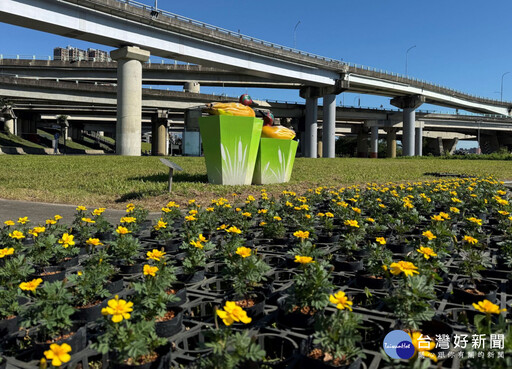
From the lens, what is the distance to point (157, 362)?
2.14 metres

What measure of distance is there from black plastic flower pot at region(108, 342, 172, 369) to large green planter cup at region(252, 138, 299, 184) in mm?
10483

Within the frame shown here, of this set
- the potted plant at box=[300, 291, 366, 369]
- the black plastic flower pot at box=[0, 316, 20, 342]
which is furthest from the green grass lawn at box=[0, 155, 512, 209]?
the potted plant at box=[300, 291, 366, 369]

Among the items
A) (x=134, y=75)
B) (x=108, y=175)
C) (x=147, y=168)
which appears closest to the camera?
(x=108, y=175)

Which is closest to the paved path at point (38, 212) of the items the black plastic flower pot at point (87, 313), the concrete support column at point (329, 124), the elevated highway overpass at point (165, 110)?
the black plastic flower pot at point (87, 313)

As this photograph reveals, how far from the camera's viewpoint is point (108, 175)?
14.0 metres

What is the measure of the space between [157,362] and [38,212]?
7.20m

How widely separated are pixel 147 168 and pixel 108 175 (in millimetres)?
2800

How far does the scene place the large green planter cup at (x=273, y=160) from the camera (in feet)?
41.4

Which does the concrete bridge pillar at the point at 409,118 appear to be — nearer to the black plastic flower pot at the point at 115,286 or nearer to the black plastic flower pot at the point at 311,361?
the black plastic flower pot at the point at 115,286

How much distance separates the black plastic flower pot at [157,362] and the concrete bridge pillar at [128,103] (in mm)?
29530

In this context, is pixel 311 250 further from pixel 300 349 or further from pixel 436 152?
pixel 436 152

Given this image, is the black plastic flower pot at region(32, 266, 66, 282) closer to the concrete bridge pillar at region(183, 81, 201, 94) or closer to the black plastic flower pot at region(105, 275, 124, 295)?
the black plastic flower pot at region(105, 275, 124, 295)

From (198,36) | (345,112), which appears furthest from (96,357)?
(345,112)

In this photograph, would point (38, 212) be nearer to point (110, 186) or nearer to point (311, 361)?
point (110, 186)
